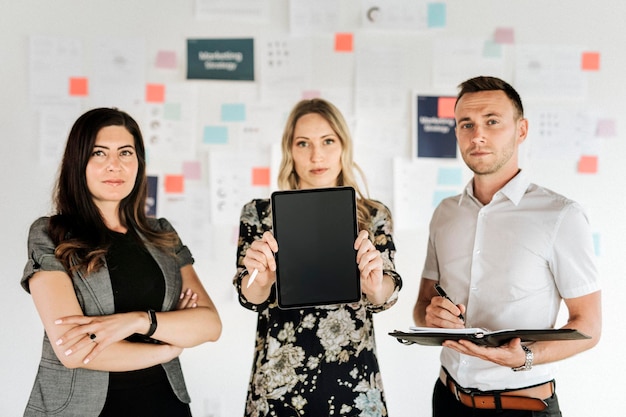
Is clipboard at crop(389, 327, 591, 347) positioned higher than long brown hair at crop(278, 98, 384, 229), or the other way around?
long brown hair at crop(278, 98, 384, 229)

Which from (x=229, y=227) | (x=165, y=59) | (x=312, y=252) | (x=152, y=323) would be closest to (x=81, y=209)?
(x=152, y=323)

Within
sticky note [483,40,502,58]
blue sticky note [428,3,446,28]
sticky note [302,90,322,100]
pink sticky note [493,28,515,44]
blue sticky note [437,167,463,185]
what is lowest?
blue sticky note [437,167,463,185]

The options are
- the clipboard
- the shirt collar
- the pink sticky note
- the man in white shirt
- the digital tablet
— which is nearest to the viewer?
the clipboard

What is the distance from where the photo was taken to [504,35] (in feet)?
8.68

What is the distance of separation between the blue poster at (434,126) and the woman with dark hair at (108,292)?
4.07 feet

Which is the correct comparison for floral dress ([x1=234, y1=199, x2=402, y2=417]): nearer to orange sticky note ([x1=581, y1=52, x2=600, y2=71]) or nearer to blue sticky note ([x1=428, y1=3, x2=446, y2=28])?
blue sticky note ([x1=428, y1=3, x2=446, y2=28])

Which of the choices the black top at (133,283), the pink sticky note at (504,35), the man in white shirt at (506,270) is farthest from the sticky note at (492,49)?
the black top at (133,283)

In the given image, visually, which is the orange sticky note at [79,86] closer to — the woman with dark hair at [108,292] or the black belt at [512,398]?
the woman with dark hair at [108,292]

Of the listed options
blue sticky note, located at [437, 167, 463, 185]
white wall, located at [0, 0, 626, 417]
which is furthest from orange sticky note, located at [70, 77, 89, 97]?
blue sticky note, located at [437, 167, 463, 185]

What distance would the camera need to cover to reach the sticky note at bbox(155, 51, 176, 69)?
101 inches

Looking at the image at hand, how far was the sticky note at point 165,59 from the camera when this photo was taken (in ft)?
8.44

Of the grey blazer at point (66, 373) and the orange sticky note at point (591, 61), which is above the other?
the orange sticky note at point (591, 61)

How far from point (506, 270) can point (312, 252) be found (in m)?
0.59

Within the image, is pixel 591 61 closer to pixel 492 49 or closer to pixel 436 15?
pixel 492 49
